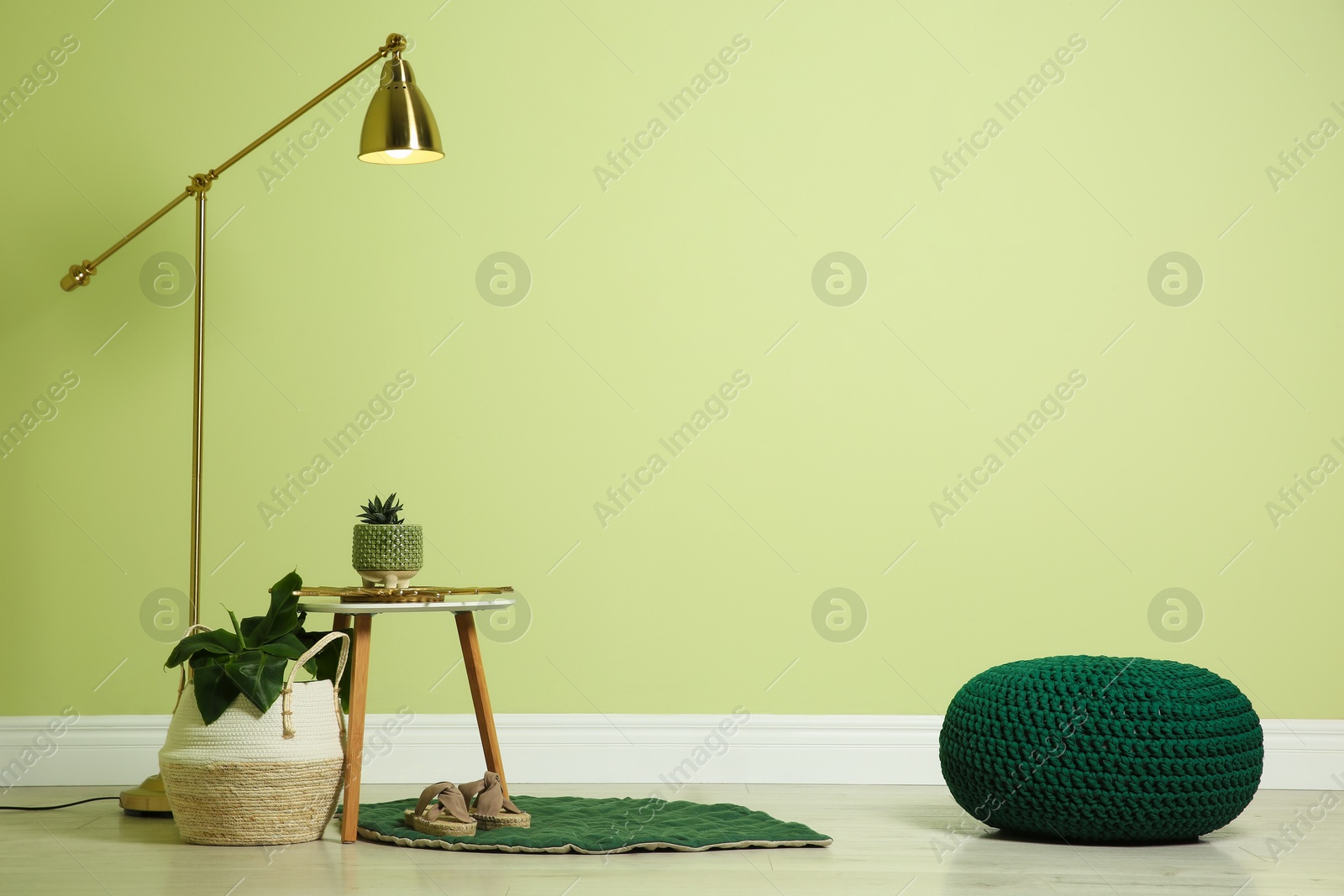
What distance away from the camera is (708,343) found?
2.88 meters

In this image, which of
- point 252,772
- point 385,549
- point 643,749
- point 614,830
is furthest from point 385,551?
point 643,749

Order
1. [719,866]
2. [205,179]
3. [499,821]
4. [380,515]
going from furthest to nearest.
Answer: [205,179], [380,515], [499,821], [719,866]

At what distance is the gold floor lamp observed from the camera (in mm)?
2330

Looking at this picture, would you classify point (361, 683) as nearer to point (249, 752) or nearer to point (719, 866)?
point (249, 752)

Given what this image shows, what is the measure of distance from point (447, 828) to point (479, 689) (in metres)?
0.30

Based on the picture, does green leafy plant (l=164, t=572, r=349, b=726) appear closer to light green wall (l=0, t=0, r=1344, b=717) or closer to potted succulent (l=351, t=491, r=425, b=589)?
potted succulent (l=351, t=491, r=425, b=589)

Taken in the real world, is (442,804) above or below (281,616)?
below

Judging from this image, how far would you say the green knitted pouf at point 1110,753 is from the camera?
80.4 inches

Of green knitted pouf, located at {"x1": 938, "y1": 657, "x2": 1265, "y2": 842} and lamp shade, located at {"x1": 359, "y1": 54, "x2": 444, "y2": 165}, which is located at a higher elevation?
lamp shade, located at {"x1": 359, "y1": 54, "x2": 444, "y2": 165}

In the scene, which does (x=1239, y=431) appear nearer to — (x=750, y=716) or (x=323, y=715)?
(x=750, y=716)

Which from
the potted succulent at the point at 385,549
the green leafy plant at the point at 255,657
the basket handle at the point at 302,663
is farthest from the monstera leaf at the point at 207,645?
the potted succulent at the point at 385,549

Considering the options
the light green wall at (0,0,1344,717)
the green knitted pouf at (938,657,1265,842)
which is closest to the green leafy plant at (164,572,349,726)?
the light green wall at (0,0,1344,717)

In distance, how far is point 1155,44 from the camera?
2947 millimetres

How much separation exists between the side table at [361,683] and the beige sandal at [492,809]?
0.06 meters
